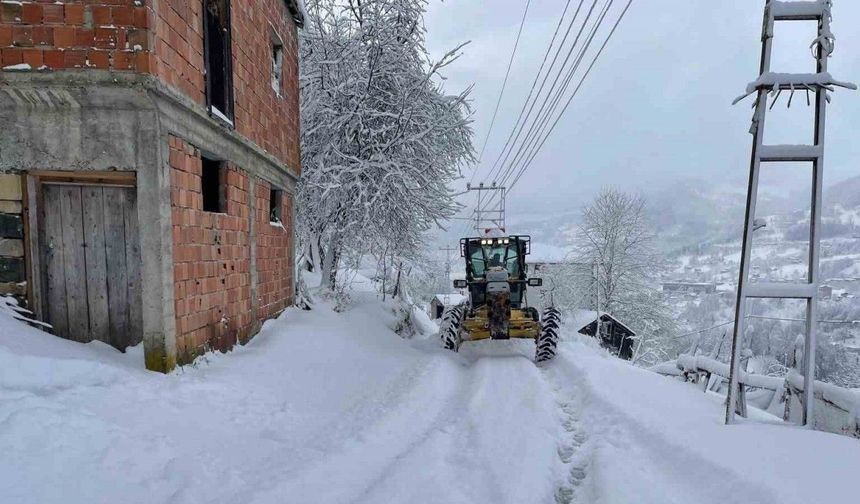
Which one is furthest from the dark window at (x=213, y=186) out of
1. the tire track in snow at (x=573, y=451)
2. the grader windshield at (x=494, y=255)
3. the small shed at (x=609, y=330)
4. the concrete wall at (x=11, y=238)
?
the small shed at (x=609, y=330)

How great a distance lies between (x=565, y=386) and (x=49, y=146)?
6707 mm

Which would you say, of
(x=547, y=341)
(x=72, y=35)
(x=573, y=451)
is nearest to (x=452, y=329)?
(x=547, y=341)

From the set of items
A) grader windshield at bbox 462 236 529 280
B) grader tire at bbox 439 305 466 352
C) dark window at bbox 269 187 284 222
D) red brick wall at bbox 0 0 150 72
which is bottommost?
grader tire at bbox 439 305 466 352

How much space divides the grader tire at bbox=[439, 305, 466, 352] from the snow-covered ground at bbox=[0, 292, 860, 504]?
335 centimetres

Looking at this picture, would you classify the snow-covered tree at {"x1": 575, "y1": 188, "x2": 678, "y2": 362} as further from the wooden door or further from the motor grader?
the wooden door

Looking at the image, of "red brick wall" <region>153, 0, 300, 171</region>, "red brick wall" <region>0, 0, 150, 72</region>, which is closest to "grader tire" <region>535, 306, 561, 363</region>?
"red brick wall" <region>153, 0, 300, 171</region>

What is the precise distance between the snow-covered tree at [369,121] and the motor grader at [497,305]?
238 cm

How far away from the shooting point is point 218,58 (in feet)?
18.5

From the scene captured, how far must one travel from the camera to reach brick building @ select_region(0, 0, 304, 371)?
154 inches

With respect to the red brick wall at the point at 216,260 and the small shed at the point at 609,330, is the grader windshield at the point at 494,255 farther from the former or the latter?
the small shed at the point at 609,330

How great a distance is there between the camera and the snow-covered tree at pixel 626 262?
1000 inches

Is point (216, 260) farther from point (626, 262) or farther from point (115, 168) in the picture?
point (626, 262)

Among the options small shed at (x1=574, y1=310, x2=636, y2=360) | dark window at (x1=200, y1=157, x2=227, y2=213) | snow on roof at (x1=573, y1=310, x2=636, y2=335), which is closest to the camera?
dark window at (x1=200, y1=157, x2=227, y2=213)

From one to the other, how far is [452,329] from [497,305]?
1284 millimetres
